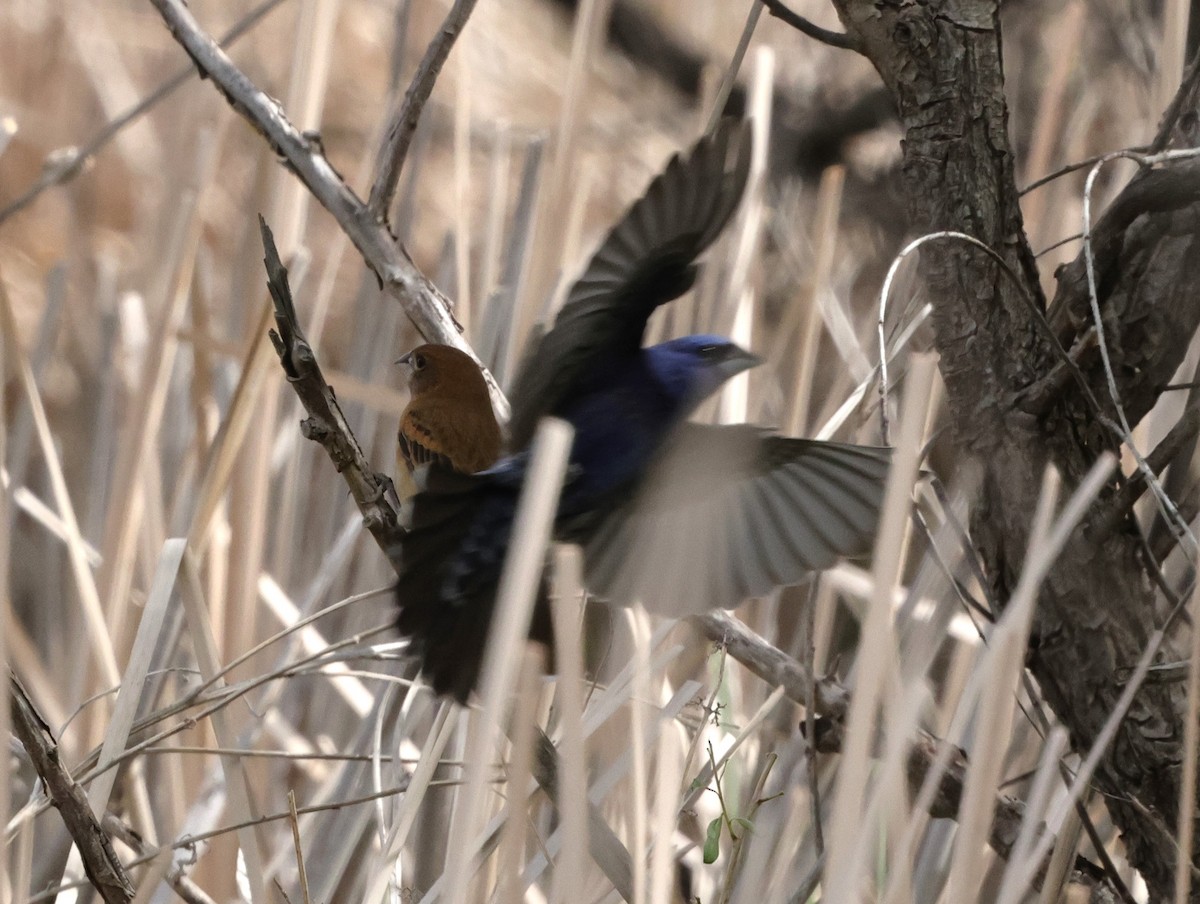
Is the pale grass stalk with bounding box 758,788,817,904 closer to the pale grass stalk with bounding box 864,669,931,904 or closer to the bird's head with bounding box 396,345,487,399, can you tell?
the pale grass stalk with bounding box 864,669,931,904

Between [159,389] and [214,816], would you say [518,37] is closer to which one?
[159,389]

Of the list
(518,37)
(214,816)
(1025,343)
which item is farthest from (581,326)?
(518,37)

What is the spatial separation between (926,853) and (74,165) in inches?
49.7

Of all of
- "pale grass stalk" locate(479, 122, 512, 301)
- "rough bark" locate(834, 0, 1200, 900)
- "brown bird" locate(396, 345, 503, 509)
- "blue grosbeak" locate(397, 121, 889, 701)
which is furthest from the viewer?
"pale grass stalk" locate(479, 122, 512, 301)

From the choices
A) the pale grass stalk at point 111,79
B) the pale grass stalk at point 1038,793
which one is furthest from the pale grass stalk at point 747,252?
the pale grass stalk at point 111,79

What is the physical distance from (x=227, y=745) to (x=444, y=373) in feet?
1.61

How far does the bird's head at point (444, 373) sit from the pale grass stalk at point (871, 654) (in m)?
0.65

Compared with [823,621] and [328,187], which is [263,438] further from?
[823,621]

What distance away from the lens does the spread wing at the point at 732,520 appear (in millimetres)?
1145

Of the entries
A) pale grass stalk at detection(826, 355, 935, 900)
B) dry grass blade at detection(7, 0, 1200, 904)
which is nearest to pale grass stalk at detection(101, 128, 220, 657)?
dry grass blade at detection(7, 0, 1200, 904)

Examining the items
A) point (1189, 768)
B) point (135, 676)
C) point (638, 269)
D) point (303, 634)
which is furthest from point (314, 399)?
point (303, 634)

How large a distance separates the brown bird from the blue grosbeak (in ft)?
0.30

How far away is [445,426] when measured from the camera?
1.49 m

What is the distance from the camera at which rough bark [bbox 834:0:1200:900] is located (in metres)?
0.97
